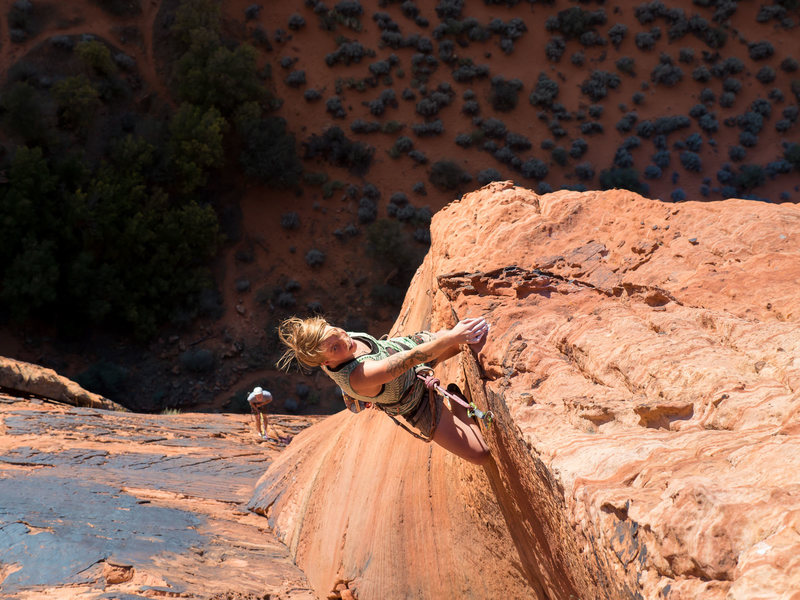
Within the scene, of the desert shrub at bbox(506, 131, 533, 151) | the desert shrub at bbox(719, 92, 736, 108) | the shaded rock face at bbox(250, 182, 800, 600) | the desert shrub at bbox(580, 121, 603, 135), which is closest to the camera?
the shaded rock face at bbox(250, 182, 800, 600)

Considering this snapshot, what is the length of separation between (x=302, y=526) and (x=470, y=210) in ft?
12.6

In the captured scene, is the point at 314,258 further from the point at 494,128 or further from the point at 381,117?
the point at 494,128

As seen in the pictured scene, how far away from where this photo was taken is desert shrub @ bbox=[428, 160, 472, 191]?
2552 cm

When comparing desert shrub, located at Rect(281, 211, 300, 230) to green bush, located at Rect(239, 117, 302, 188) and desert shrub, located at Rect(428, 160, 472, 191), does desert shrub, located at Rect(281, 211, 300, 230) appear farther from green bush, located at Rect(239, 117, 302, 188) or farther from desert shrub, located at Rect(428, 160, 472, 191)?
desert shrub, located at Rect(428, 160, 472, 191)

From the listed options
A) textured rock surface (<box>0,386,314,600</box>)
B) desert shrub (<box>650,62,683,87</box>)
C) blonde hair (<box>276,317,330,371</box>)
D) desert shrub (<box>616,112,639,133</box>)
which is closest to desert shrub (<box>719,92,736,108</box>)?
desert shrub (<box>650,62,683,87</box>)

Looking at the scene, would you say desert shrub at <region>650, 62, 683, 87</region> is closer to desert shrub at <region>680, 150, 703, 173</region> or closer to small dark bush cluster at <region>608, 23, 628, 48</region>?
small dark bush cluster at <region>608, 23, 628, 48</region>

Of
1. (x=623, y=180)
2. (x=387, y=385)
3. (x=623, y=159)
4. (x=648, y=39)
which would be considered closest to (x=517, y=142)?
(x=623, y=159)

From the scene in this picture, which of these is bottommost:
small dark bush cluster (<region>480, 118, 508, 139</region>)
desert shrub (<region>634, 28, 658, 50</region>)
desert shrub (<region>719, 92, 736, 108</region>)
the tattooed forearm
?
the tattooed forearm

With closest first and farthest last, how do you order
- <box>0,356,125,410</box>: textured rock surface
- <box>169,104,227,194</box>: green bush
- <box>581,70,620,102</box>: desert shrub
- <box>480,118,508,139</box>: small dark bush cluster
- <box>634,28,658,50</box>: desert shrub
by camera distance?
1. <box>0,356,125,410</box>: textured rock surface
2. <box>169,104,227,194</box>: green bush
3. <box>480,118,508,139</box>: small dark bush cluster
4. <box>581,70,620,102</box>: desert shrub
5. <box>634,28,658,50</box>: desert shrub

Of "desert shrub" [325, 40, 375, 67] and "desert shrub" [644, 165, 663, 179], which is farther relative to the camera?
"desert shrub" [325, 40, 375, 67]

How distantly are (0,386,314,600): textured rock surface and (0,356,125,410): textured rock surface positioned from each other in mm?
958

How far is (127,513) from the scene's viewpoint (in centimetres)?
586

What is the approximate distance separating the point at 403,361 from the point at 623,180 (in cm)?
2317

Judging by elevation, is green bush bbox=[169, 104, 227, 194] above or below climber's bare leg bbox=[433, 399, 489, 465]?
above
